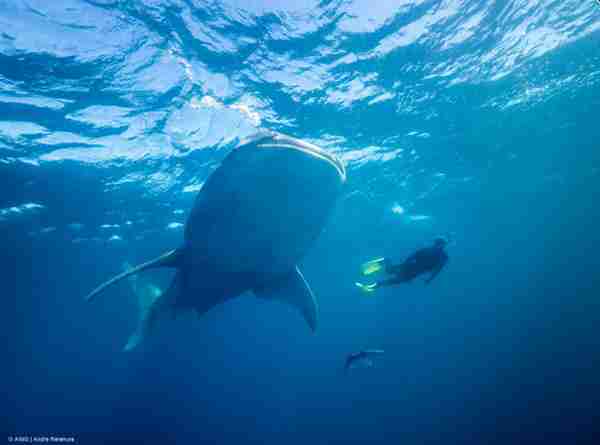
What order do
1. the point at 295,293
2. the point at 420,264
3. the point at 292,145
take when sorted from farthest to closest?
the point at 295,293 → the point at 420,264 → the point at 292,145

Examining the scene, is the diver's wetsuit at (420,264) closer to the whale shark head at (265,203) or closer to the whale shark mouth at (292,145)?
the whale shark head at (265,203)

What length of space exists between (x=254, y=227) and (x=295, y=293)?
291 centimetres

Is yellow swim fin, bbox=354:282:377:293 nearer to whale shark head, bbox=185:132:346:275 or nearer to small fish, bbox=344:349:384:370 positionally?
whale shark head, bbox=185:132:346:275

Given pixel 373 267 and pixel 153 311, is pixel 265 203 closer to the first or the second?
pixel 373 267

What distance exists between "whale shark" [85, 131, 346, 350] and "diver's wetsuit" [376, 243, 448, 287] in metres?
1.13

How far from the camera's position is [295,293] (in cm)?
728

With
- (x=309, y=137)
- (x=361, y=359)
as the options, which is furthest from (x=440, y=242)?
(x=309, y=137)

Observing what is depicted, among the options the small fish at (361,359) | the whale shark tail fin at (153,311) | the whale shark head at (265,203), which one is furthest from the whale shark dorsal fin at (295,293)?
the small fish at (361,359)

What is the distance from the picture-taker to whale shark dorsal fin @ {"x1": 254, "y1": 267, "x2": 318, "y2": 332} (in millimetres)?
7016

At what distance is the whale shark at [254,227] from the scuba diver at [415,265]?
1022 millimetres

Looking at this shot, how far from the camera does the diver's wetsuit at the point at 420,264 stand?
3768 mm

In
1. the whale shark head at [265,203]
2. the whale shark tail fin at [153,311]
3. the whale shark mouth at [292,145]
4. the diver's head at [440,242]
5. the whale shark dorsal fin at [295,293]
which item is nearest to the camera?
the whale shark mouth at [292,145]

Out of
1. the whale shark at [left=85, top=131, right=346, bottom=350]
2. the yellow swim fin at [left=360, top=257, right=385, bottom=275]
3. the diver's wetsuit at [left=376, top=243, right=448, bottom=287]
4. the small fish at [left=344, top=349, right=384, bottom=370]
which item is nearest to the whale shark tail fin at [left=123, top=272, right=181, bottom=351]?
the whale shark at [left=85, top=131, right=346, bottom=350]

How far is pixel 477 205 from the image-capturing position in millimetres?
29453
